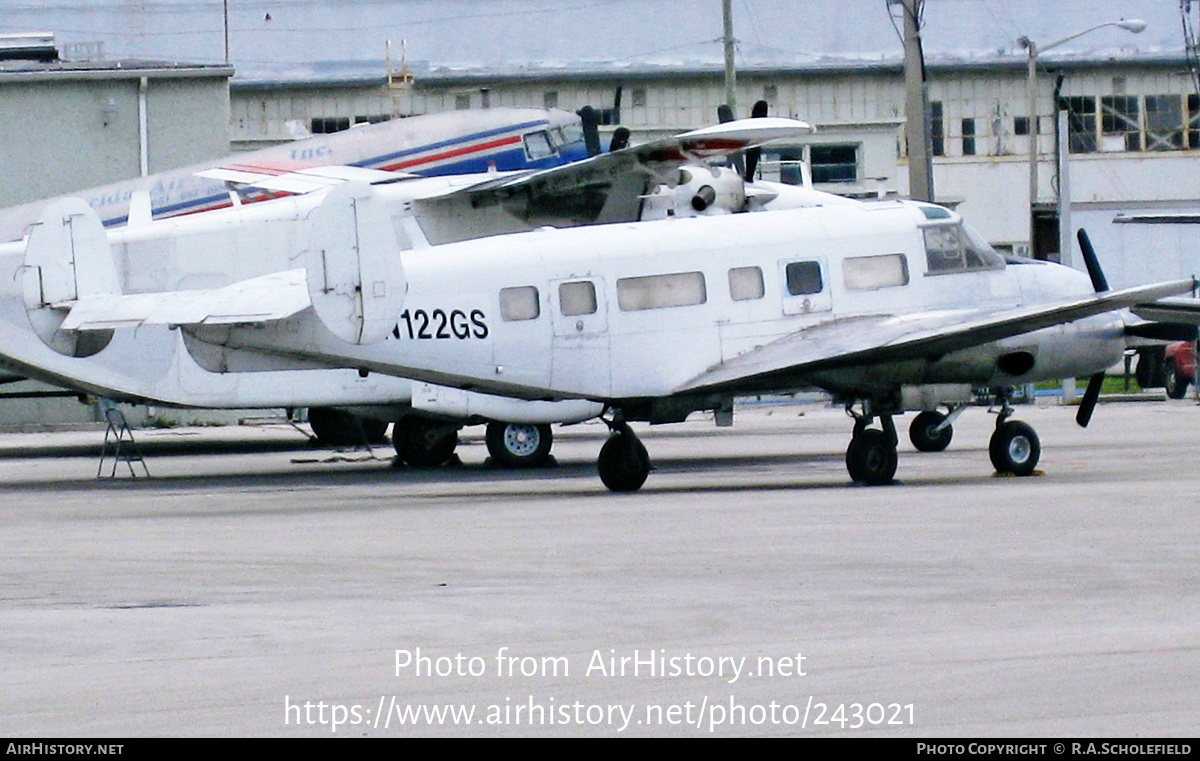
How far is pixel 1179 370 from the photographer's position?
4031 centimetres

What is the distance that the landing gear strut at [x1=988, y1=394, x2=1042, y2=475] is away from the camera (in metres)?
20.5

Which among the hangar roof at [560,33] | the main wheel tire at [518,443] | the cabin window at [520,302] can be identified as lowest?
the main wheel tire at [518,443]

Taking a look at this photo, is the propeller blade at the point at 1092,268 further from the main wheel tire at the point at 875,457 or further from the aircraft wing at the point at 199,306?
the aircraft wing at the point at 199,306

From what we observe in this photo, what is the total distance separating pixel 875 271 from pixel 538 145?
9435mm

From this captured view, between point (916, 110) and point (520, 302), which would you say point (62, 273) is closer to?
point (520, 302)

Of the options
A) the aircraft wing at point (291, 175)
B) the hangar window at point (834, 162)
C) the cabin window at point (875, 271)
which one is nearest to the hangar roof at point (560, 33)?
the hangar window at point (834, 162)

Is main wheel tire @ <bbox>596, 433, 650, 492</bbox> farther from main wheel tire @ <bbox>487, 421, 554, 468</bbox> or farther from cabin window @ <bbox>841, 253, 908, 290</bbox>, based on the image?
main wheel tire @ <bbox>487, 421, 554, 468</bbox>

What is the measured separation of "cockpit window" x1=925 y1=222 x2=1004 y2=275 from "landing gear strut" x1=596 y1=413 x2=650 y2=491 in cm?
415

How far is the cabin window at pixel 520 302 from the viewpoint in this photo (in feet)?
65.7

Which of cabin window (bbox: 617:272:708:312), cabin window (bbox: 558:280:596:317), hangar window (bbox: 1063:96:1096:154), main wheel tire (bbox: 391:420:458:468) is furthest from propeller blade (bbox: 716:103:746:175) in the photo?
hangar window (bbox: 1063:96:1096:154)

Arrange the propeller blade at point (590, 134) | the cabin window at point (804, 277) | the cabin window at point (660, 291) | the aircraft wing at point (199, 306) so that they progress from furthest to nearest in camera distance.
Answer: the propeller blade at point (590, 134) → the cabin window at point (804, 277) → the cabin window at point (660, 291) → the aircraft wing at point (199, 306)

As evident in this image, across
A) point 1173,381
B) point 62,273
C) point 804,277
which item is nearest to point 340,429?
point 62,273

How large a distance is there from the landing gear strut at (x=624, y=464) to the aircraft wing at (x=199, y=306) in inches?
147
